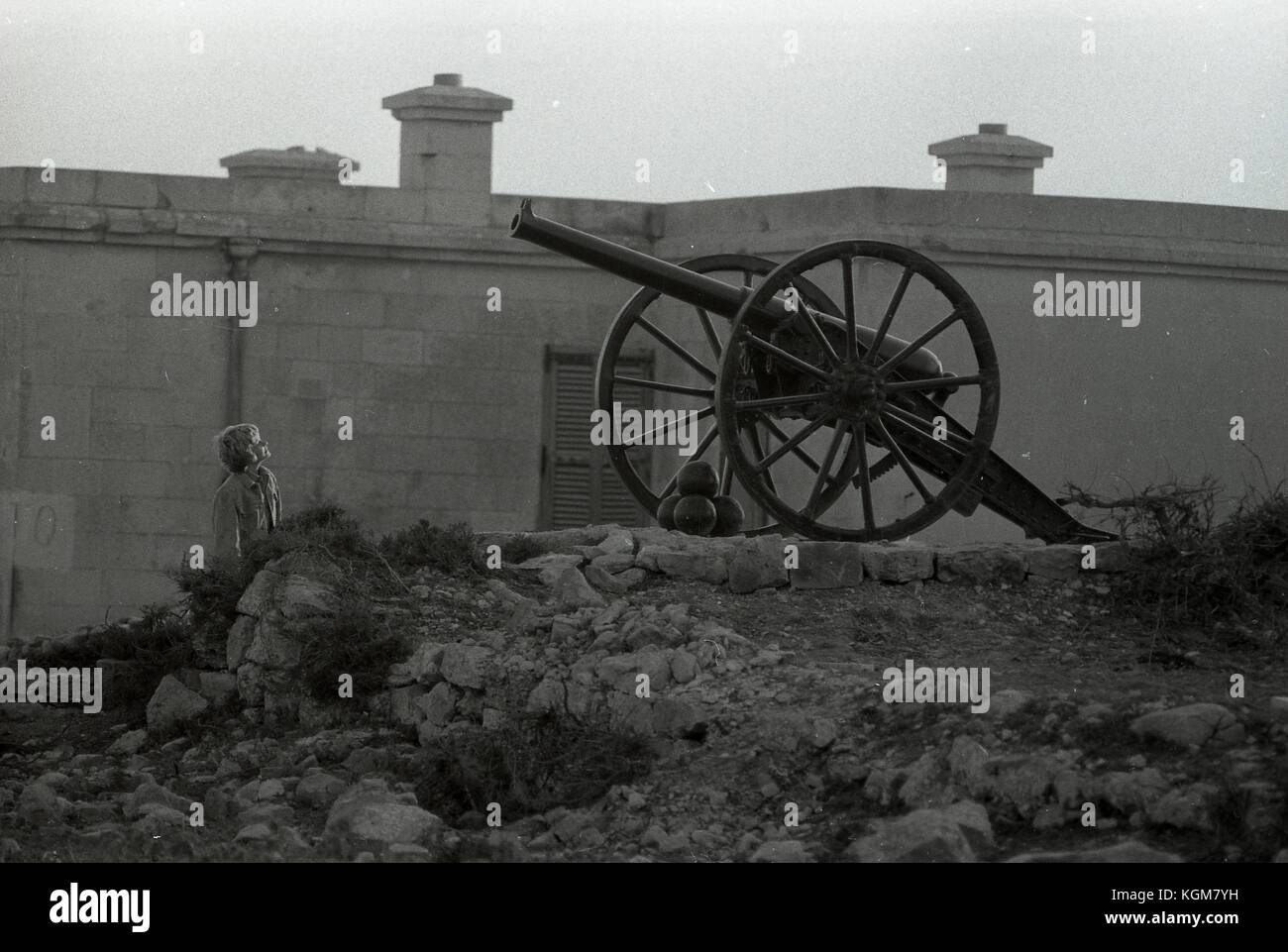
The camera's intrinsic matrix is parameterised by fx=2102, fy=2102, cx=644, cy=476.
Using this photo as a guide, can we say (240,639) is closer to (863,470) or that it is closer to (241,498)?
(241,498)

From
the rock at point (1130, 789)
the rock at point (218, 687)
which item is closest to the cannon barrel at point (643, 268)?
the rock at point (218, 687)

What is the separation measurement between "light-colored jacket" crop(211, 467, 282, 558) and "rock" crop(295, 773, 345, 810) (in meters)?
2.34

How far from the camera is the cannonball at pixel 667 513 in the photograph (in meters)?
10.7

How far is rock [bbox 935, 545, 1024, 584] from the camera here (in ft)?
33.5

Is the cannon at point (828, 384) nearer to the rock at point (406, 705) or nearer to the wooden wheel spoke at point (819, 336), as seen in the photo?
the wooden wheel spoke at point (819, 336)

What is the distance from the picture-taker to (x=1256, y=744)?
24.1 feet

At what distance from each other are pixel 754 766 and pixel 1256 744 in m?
1.87

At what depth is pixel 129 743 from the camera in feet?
31.9

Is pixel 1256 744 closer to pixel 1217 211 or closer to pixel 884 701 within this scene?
pixel 884 701

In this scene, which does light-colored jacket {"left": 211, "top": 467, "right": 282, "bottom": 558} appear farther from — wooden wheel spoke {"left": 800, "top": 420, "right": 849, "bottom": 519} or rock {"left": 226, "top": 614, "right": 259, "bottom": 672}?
wooden wheel spoke {"left": 800, "top": 420, "right": 849, "bottom": 519}

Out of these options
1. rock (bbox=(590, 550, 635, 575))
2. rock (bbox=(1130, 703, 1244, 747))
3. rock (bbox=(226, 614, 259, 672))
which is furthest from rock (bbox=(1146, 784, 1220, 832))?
rock (bbox=(226, 614, 259, 672))

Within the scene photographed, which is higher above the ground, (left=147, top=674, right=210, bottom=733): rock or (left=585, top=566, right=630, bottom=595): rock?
(left=585, top=566, right=630, bottom=595): rock

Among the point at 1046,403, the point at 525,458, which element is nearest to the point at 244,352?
the point at 525,458

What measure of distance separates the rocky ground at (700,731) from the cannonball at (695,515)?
0.80 feet
